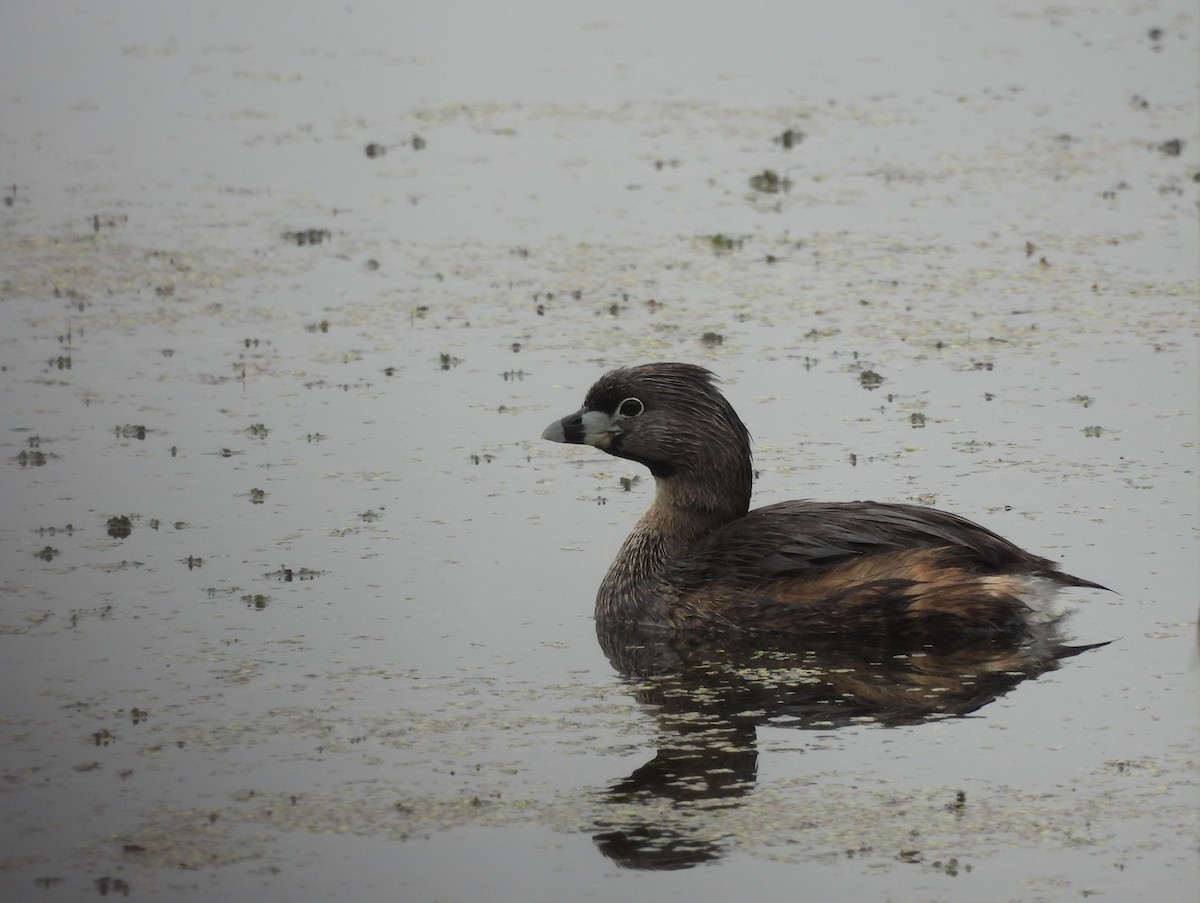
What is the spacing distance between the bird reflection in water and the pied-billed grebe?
5.8 inches

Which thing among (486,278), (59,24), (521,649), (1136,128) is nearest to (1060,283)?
(486,278)

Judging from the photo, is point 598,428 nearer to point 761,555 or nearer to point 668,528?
point 668,528

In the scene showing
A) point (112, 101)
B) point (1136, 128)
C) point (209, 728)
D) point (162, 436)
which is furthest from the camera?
point (112, 101)

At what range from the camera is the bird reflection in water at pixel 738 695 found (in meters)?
9.41

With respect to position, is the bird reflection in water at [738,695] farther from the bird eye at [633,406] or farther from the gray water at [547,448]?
the bird eye at [633,406]

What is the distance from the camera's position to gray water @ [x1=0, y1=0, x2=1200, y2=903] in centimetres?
935

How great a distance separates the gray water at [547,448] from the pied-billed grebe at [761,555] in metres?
0.39

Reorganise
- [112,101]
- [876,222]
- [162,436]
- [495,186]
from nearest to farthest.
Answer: [162,436] < [876,222] < [495,186] < [112,101]

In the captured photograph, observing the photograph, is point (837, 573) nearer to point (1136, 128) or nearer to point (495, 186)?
point (495, 186)

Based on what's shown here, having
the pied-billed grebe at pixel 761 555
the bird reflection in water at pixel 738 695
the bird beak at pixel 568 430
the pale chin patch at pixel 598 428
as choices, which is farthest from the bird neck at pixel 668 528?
the bird beak at pixel 568 430

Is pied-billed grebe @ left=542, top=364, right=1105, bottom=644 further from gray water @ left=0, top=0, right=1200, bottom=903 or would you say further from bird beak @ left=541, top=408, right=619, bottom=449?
gray water @ left=0, top=0, right=1200, bottom=903

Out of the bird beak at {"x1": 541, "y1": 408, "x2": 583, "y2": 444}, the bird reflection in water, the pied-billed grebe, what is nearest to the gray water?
the bird reflection in water

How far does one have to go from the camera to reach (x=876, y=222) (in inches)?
820

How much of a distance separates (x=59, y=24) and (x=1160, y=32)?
15991 mm
